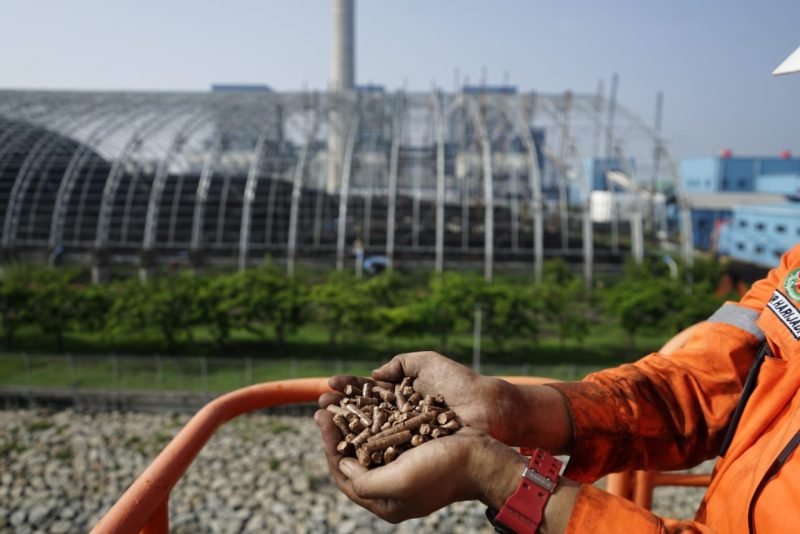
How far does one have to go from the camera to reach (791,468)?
142 centimetres

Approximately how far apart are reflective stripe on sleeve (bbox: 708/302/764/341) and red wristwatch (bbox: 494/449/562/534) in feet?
3.32

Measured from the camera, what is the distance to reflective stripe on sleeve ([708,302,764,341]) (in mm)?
2008

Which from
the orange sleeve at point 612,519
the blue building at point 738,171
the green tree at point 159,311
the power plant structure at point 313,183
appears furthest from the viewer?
the blue building at point 738,171

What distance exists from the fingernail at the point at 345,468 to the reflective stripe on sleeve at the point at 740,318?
144 centimetres

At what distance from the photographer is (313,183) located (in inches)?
848

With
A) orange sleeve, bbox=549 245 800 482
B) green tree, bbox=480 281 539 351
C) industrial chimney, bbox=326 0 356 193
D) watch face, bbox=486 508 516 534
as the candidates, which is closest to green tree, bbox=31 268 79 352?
green tree, bbox=480 281 539 351

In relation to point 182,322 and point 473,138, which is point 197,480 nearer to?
point 182,322

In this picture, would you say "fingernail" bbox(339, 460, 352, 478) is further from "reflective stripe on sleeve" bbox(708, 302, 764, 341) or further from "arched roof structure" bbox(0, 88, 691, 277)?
"arched roof structure" bbox(0, 88, 691, 277)

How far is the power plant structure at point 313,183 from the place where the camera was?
1902 cm

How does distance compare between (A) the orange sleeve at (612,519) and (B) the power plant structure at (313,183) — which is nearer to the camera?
(A) the orange sleeve at (612,519)

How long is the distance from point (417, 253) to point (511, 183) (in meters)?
4.52

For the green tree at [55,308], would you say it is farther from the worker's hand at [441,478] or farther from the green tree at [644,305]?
the worker's hand at [441,478]

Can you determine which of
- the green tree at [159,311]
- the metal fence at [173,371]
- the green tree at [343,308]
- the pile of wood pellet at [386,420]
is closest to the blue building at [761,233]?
the metal fence at [173,371]

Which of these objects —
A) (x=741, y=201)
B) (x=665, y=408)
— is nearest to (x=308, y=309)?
(x=665, y=408)
